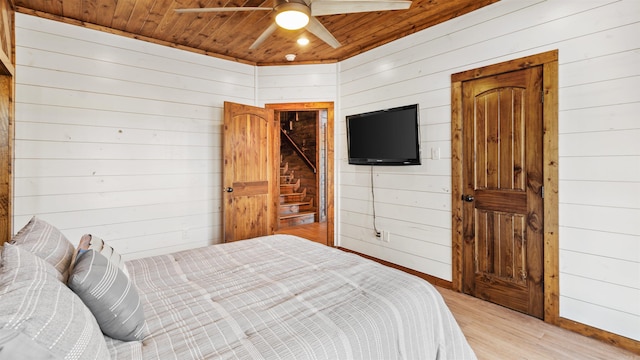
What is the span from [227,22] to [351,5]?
5.14ft

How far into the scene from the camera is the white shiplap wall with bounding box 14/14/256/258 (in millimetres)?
2924

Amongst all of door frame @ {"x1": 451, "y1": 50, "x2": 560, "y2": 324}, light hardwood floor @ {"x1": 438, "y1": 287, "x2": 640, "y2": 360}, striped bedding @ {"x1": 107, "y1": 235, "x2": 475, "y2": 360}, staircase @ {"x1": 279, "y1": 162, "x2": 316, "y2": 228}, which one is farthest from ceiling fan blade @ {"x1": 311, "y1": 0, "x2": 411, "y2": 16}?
staircase @ {"x1": 279, "y1": 162, "x2": 316, "y2": 228}

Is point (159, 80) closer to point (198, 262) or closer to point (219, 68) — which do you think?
point (219, 68)

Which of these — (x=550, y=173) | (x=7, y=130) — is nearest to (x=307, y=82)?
(x=550, y=173)

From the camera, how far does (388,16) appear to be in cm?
307

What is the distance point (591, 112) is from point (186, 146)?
3.96 meters

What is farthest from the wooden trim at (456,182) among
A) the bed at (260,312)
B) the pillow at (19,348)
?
the pillow at (19,348)

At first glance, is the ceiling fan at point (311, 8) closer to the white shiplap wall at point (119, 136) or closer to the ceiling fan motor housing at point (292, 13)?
the ceiling fan motor housing at point (292, 13)

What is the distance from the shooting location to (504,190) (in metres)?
2.67

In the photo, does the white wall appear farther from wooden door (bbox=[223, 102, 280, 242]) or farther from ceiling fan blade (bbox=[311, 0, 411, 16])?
ceiling fan blade (bbox=[311, 0, 411, 16])

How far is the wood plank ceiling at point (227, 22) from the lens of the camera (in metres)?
2.81

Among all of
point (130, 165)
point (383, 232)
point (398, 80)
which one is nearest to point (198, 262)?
point (130, 165)

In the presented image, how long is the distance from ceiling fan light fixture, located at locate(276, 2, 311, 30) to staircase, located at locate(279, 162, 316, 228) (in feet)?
13.8

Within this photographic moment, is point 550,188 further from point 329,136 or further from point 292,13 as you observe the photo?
point 329,136
